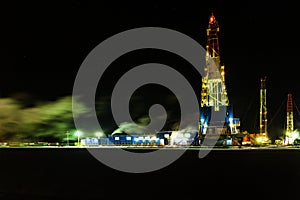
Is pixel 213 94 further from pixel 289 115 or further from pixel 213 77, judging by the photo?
pixel 289 115

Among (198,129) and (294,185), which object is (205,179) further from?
(198,129)

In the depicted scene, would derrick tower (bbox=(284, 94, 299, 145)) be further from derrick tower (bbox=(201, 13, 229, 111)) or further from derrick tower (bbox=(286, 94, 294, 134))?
derrick tower (bbox=(201, 13, 229, 111))

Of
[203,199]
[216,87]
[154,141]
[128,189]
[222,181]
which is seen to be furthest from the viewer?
[216,87]

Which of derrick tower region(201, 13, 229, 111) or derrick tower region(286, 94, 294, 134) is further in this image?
derrick tower region(286, 94, 294, 134)

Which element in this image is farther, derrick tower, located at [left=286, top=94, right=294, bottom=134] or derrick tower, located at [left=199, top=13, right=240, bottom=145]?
derrick tower, located at [left=286, top=94, right=294, bottom=134]

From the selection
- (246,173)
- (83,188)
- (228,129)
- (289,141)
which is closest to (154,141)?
(228,129)

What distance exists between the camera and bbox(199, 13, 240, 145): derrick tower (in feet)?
155

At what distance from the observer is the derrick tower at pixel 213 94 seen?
155ft

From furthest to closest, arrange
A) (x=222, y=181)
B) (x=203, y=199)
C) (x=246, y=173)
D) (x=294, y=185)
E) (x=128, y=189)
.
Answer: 1. (x=246, y=173)
2. (x=222, y=181)
3. (x=294, y=185)
4. (x=128, y=189)
5. (x=203, y=199)

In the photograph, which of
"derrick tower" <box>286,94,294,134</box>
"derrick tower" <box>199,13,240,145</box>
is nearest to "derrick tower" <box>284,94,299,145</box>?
"derrick tower" <box>286,94,294,134</box>

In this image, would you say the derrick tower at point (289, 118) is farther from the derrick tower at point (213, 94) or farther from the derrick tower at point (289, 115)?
the derrick tower at point (213, 94)

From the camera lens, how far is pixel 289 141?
181 feet

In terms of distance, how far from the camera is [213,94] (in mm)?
49344

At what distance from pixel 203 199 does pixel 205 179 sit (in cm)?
278
